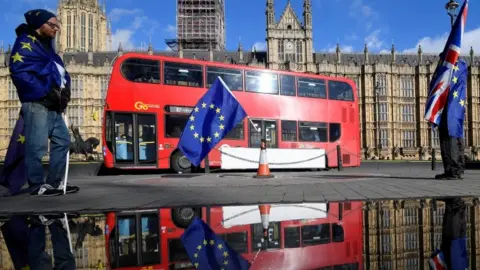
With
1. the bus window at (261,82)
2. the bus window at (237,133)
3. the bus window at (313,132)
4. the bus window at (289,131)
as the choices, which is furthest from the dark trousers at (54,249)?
the bus window at (313,132)

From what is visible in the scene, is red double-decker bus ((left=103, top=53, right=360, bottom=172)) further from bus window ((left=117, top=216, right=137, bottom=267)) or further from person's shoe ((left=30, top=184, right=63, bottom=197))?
bus window ((left=117, top=216, right=137, bottom=267))

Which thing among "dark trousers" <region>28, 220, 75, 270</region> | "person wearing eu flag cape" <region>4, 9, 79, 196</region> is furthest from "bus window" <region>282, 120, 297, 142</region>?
"dark trousers" <region>28, 220, 75, 270</region>

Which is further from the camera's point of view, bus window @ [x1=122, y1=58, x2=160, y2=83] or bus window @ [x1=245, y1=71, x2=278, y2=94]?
bus window @ [x1=245, y1=71, x2=278, y2=94]

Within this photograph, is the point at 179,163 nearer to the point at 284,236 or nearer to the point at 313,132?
the point at 313,132

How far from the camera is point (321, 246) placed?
2.39 meters

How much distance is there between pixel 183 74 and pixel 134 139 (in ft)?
8.53

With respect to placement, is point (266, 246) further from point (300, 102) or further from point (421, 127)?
point (421, 127)

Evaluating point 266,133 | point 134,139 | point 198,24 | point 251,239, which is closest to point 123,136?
point 134,139

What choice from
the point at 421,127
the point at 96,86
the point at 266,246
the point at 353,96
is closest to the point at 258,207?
the point at 266,246

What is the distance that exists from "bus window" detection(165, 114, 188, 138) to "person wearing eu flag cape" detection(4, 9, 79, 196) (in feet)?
25.4

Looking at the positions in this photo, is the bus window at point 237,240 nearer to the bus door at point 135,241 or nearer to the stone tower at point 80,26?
the bus door at point 135,241

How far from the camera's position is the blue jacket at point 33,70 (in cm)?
516

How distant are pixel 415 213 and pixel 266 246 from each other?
1.83 m

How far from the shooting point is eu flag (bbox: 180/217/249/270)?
195 centimetres
